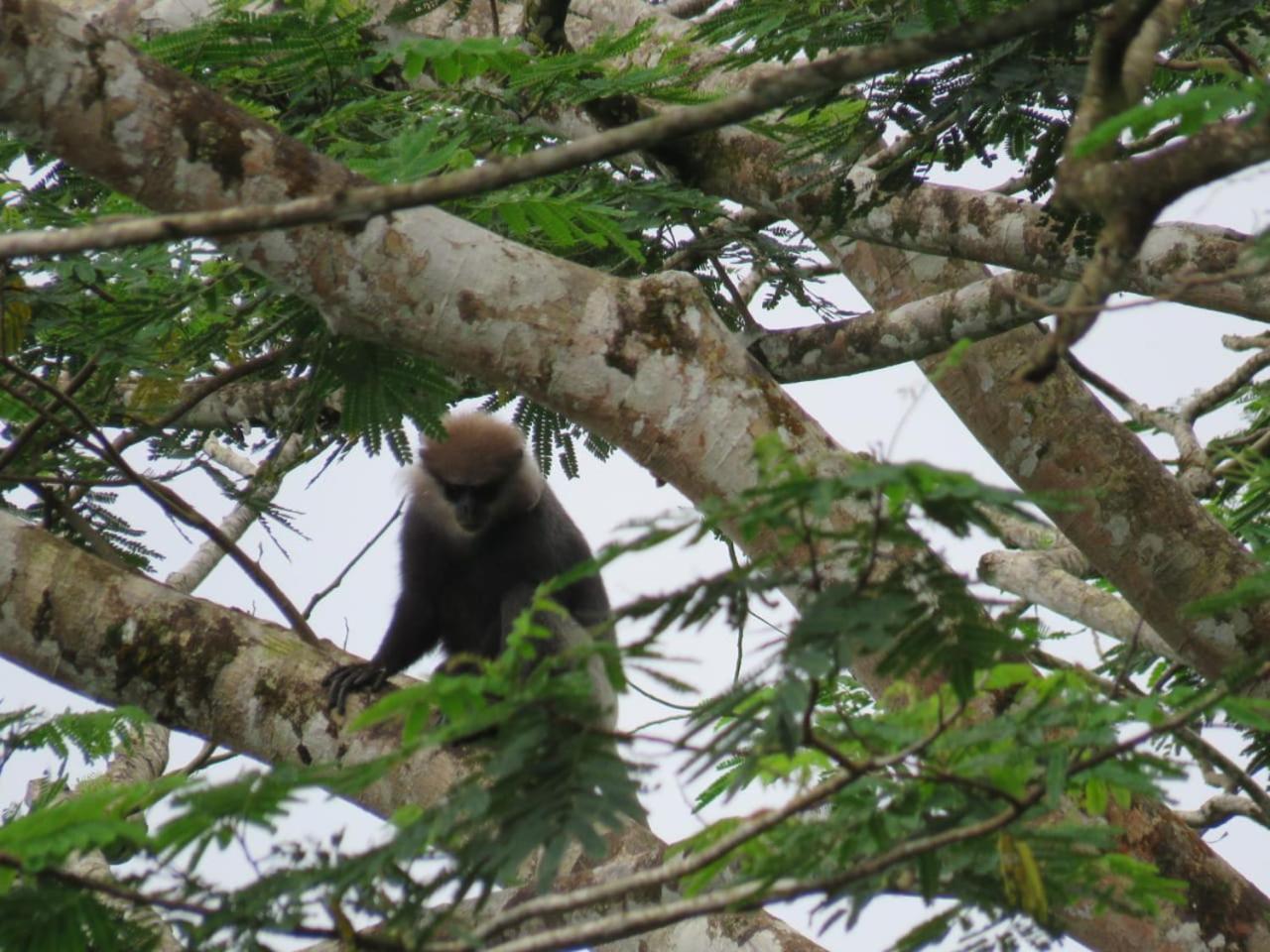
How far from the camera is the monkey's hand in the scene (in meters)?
3.70

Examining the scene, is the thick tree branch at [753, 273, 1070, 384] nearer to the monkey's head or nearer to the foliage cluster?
the monkey's head

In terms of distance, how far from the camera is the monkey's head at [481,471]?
17.6 feet

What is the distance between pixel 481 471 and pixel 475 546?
1.23 ft

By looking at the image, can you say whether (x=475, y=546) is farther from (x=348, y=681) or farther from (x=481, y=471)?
(x=348, y=681)

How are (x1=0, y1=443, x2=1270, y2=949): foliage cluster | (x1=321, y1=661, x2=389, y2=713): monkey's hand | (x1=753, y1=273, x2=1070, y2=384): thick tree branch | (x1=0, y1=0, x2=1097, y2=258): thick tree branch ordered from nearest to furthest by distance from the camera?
(x1=0, y1=443, x2=1270, y2=949): foliage cluster
(x1=0, y1=0, x2=1097, y2=258): thick tree branch
(x1=321, y1=661, x2=389, y2=713): monkey's hand
(x1=753, y1=273, x2=1070, y2=384): thick tree branch

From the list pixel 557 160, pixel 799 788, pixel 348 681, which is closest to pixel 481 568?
pixel 348 681

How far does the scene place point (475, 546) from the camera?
5609 millimetres

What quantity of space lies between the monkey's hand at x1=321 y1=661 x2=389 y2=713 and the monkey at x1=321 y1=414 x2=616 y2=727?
1.10 metres

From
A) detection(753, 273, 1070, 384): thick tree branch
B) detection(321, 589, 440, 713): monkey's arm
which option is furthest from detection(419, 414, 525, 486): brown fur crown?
detection(753, 273, 1070, 384): thick tree branch

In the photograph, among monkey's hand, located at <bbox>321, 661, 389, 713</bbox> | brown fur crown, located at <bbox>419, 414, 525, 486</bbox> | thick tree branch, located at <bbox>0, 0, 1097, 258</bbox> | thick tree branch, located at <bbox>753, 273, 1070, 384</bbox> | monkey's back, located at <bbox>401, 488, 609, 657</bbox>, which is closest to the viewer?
thick tree branch, located at <bbox>0, 0, 1097, 258</bbox>

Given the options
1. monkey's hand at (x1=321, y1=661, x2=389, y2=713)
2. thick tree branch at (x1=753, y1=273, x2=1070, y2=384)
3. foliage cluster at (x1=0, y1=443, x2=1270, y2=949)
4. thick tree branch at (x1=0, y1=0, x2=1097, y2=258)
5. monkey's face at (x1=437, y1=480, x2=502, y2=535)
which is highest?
monkey's face at (x1=437, y1=480, x2=502, y2=535)

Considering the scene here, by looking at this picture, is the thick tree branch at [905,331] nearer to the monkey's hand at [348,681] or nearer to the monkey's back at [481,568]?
the monkey's back at [481,568]

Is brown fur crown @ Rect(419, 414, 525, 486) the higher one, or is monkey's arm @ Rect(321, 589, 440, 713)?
brown fur crown @ Rect(419, 414, 525, 486)

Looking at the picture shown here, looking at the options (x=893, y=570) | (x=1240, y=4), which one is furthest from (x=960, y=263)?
(x=893, y=570)
